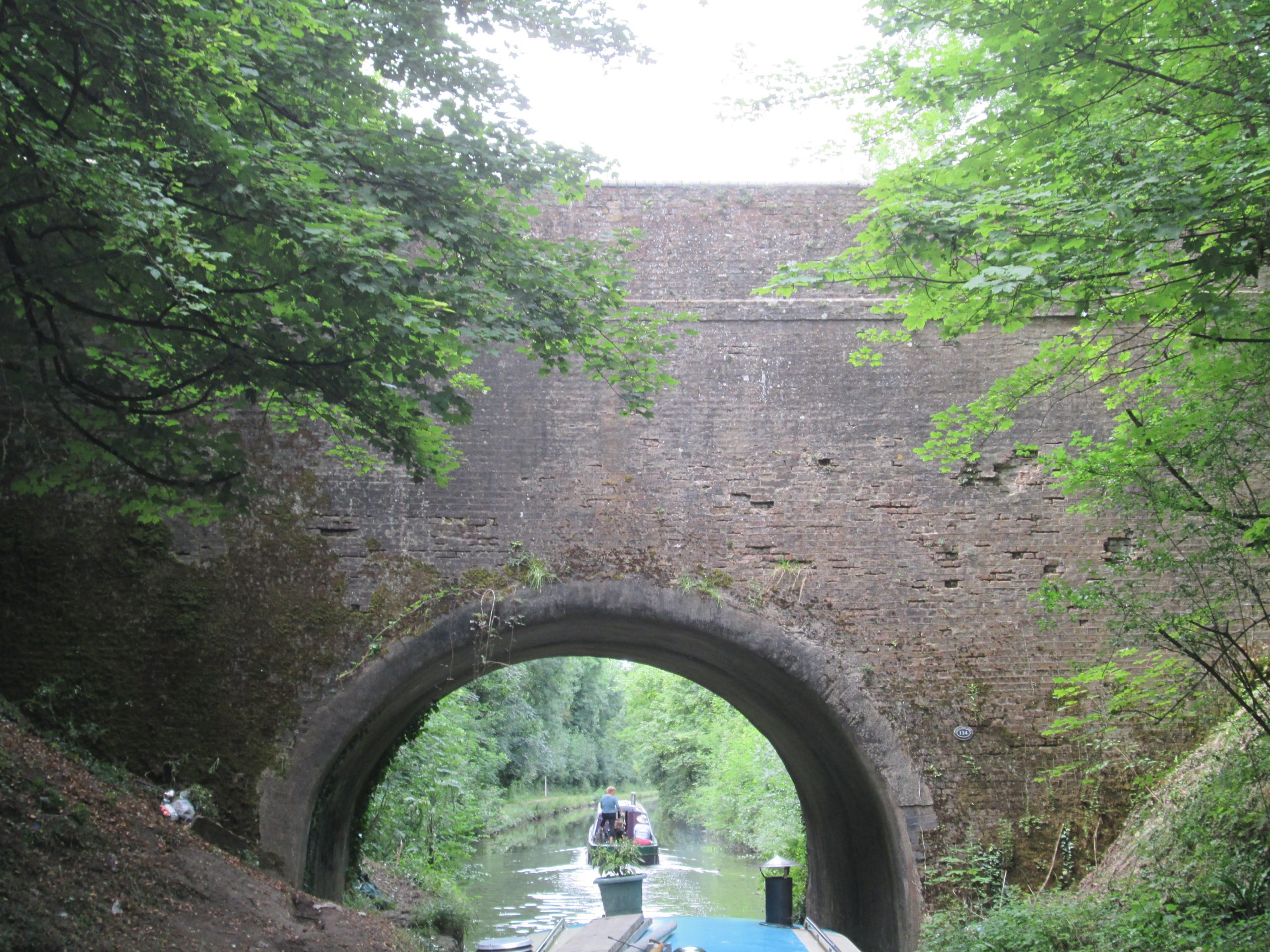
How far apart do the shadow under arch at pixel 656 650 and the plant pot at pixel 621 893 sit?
7.47ft

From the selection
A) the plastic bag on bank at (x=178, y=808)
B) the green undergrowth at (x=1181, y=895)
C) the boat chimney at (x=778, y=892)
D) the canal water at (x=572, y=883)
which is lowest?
the canal water at (x=572, y=883)

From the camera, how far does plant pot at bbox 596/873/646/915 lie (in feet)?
33.6

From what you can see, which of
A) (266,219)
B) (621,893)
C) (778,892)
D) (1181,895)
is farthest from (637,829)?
(266,219)

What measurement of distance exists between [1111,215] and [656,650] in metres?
7.47

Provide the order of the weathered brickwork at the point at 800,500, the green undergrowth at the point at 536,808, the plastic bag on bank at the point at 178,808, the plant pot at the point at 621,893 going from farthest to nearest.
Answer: the green undergrowth at the point at 536,808, the plant pot at the point at 621,893, the weathered brickwork at the point at 800,500, the plastic bag on bank at the point at 178,808

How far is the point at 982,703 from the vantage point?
874 centimetres

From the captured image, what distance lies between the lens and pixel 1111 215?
4770 millimetres

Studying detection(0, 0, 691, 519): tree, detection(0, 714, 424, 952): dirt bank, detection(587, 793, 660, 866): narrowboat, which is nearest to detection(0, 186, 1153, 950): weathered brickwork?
detection(0, 714, 424, 952): dirt bank

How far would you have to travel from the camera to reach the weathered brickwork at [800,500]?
28.8ft

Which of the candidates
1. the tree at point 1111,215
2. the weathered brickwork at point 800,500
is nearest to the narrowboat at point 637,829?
the weathered brickwork at point 800,500

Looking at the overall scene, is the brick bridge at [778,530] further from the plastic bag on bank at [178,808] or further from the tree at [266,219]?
the tree at [266,219]

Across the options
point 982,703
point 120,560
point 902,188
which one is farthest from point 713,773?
point 902,188

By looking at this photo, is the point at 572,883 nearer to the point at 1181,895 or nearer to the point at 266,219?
the point at 1181,895

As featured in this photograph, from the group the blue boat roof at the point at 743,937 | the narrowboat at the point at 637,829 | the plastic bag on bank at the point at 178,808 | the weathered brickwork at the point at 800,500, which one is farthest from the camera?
the narrowboat at the point at 637,829
